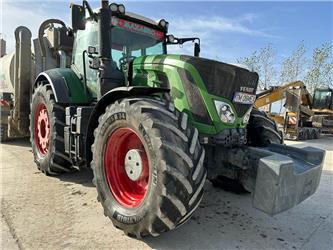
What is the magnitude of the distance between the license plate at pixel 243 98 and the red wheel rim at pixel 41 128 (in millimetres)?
3292

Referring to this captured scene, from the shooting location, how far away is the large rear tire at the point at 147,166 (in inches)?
107

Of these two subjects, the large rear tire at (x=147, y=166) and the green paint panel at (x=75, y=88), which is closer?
the large rear tire at (x=147, y=166)

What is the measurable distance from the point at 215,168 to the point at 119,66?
1.99 m

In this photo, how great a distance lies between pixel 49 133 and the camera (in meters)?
5.03

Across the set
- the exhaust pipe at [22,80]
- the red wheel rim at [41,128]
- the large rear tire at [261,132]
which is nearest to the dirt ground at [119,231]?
the red wheel rim at [41,128]

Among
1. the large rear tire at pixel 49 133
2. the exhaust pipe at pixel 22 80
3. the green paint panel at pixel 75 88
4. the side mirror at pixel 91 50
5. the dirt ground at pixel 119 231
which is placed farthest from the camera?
the exhaust pipe at pixel 22 80

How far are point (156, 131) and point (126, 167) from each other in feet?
2.56

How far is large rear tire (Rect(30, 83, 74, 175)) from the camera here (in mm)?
4785

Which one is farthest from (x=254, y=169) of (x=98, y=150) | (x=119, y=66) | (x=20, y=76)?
(x=20, y=76)

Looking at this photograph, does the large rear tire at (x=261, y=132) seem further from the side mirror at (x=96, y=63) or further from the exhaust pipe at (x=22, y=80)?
the exhaust pipe at (x=22, y=80)

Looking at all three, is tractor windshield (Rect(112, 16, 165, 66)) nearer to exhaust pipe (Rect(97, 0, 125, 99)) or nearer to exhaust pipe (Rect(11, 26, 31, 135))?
exhaust pipe (Rect(97, 0, 125, 99))

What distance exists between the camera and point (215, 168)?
3.56m

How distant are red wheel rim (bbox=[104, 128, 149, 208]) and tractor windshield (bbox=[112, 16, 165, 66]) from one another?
1.42 meters

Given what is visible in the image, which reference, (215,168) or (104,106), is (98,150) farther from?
(215,168)
